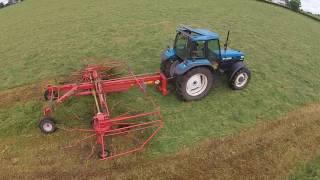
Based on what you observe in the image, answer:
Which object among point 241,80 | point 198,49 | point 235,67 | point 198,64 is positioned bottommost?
point 241,80

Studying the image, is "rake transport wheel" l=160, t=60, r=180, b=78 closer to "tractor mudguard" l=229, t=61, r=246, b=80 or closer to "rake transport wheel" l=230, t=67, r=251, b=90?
"tractor mudguard" l=229, t=61, r=246, b=80

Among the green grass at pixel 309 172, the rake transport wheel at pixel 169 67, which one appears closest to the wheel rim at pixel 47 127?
the rake transport wheel at pixel 169 67

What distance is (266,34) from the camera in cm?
1666

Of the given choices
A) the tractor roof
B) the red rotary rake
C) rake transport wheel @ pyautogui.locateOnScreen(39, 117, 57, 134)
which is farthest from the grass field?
the tractor roof

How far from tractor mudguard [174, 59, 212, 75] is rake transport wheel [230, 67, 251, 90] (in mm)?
1225

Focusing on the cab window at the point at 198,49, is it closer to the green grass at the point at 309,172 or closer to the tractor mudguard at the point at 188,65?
the tractor mudguard at the point at 188,65

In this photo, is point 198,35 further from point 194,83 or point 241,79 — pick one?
point 241,79

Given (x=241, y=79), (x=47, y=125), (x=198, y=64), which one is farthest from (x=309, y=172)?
(x=47, y=125)

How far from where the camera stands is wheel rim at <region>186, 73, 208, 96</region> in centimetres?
969

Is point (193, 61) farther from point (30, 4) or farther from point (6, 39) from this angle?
point (30, 4)

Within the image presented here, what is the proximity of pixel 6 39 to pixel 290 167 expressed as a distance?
14051mm

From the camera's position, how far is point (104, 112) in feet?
26.8

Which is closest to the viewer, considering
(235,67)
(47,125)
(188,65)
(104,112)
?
(104,112)

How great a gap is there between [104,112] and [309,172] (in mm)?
5040
